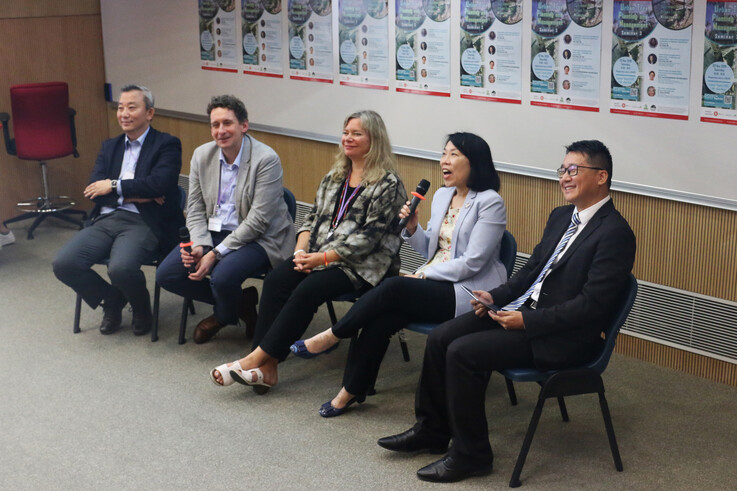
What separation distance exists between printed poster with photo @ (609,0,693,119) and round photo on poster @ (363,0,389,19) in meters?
1.56

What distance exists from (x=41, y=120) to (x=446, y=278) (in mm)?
4653

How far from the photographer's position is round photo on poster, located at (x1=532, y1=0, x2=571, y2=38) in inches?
176

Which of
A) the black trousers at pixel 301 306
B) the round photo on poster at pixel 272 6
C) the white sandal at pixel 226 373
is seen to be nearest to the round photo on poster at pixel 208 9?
the round photo on poster at pixel 272 6

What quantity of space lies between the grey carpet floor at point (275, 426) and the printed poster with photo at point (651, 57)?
53.5 inches

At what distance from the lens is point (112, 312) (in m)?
5.21

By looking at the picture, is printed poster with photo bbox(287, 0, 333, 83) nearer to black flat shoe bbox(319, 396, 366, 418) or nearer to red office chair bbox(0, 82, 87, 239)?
red office chair bbox(0, 82, 87, 239)

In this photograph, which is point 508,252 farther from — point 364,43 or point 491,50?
point 364,43

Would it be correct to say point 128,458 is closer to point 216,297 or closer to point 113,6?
point 216,297

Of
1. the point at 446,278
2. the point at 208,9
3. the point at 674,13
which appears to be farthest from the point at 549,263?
the point at 208,9

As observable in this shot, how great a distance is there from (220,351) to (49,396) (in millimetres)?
943

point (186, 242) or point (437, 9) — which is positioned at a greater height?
point (437, 9)

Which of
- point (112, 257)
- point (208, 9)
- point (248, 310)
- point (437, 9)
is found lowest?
point (248, 310)

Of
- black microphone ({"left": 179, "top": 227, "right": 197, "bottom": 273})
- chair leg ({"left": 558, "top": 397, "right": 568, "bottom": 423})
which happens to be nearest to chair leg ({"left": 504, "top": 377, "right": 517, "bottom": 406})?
chair leg ({"left": 558, "top": 397, "right": 568, "bottom": 423})

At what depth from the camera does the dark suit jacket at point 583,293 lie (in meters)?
3.29
